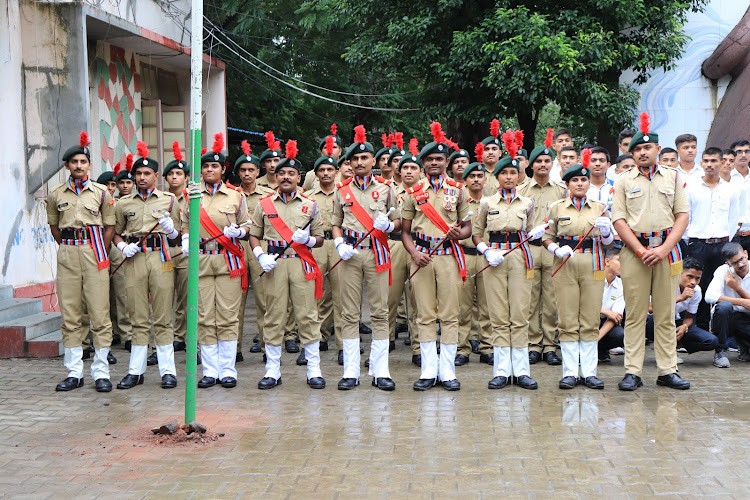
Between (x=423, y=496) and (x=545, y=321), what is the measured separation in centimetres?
448

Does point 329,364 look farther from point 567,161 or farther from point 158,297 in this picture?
point 567,161

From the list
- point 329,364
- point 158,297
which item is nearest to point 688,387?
point 329,364

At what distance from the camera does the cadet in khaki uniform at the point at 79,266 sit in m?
8.73

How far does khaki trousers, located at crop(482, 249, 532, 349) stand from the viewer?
28.0 ft

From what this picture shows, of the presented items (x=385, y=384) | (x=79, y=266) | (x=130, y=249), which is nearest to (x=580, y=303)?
(x=385, y=384)

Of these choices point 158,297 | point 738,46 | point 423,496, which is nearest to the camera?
point 423,496

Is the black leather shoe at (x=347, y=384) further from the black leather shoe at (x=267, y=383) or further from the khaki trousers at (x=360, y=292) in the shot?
the black leather shoe at (x=267, y=383)

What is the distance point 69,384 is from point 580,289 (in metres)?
4.56

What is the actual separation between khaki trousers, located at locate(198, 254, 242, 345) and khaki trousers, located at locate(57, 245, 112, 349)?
33.6 inches

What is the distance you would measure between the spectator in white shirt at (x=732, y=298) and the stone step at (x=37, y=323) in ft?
22.5

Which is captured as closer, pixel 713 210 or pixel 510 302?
pixel 510 302

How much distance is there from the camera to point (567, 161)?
10172 mm

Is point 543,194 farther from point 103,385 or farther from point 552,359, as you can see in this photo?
point 103,385

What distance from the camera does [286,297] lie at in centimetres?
879
